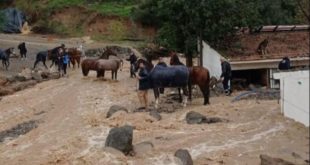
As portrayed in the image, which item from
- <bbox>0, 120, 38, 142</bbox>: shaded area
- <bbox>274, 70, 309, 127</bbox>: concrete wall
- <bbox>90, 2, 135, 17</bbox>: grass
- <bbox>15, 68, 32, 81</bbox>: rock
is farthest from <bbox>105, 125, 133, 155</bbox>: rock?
<bbox>90, 2, 135, 17</bbox>: grass

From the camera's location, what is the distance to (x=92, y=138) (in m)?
19.9

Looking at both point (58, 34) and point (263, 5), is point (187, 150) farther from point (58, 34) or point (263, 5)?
point (58, 34)

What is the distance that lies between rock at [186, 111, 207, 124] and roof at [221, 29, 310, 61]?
11.6m

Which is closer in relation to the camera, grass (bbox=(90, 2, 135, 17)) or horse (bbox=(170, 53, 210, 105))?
horse (bbox=(170, 53, 210, 105))

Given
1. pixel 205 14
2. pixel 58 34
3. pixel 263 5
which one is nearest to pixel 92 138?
pixel 205 14

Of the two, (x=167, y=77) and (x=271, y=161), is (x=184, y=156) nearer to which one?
(x=271, y=161)

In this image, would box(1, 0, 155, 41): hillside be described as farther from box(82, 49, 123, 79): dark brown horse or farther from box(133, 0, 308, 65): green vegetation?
box(82, 49, 123, 79): dark brown horse

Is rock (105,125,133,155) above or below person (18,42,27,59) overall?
below

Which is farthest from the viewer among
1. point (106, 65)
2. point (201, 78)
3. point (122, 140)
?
point (106, 65)

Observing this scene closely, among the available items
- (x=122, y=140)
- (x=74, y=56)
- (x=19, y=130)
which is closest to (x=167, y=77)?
(x=19, y=130)

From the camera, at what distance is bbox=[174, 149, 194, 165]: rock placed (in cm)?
1641

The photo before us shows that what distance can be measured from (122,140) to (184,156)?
6.37ft

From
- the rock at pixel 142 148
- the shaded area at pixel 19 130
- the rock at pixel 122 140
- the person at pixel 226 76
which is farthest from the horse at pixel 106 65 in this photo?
the rock at pixel 122 140

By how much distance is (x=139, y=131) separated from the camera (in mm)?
20172
